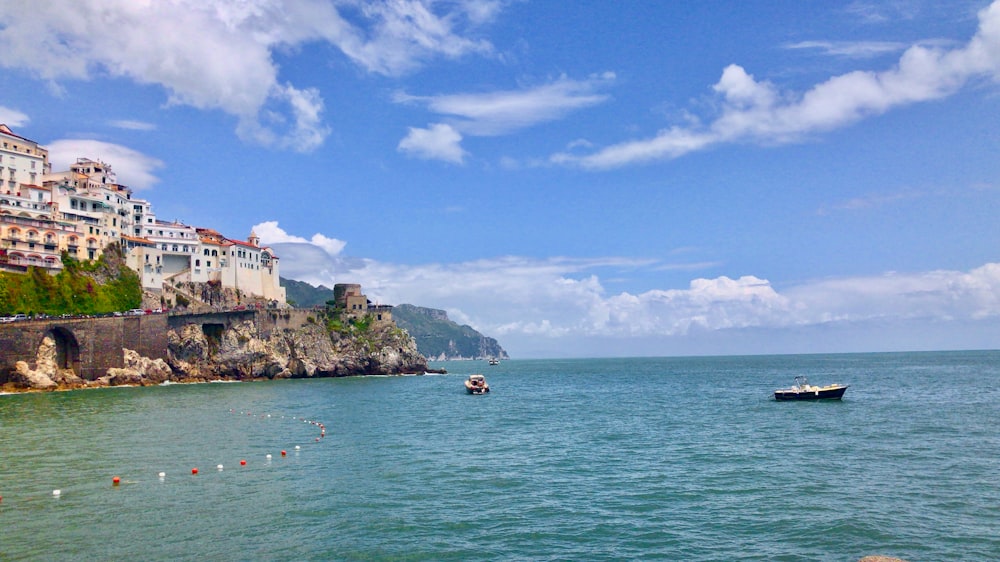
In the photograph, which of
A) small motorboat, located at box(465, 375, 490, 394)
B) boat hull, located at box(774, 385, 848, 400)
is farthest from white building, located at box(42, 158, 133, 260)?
boat hull, located at box(774, 385, 848, 400)

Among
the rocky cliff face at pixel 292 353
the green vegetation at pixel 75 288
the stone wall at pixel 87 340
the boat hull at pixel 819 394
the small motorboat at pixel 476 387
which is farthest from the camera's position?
the rocky cliff face at pixel 292 353

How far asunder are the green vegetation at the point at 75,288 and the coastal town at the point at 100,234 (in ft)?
6.50

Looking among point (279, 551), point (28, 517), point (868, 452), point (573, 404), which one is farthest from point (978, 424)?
point (28, 517)

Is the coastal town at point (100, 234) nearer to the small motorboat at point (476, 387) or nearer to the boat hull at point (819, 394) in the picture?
the small motorboat at point (476, 387)

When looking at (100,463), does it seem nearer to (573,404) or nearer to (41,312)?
(573,404)

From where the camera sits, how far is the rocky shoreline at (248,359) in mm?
84688

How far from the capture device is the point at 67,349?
290 ft

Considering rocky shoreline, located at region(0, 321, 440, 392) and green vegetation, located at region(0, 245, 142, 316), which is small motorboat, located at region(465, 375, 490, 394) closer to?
rocky shoreline, located at region(0, 321, 440, 392)

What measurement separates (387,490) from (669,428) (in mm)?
26716

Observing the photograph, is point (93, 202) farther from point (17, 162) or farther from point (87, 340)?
point (87, 340)

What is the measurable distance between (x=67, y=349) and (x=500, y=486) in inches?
3331

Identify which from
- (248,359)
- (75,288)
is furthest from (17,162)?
(248,359)

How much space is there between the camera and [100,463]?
33.0 metres

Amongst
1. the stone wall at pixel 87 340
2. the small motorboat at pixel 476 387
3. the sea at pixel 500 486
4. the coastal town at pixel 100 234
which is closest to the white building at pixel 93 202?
the coastal town at pixel 100 234
